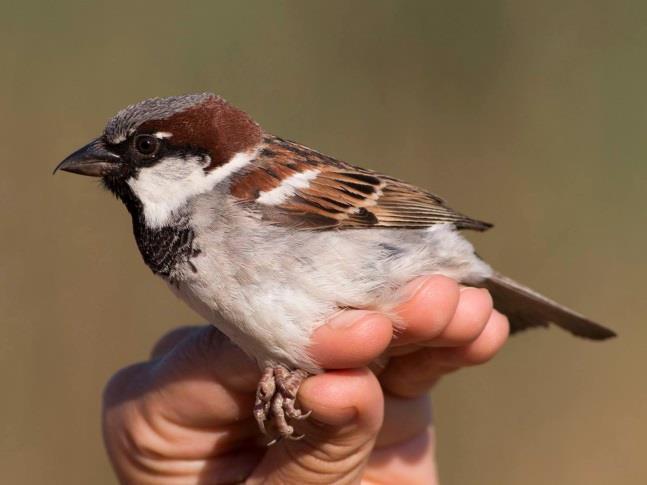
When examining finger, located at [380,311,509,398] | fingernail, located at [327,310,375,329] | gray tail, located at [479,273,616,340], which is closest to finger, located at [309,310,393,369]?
fingernail, located at [327,310,375,329]

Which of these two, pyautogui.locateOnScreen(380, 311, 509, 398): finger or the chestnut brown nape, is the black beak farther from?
pyautogui.locateOnScreen(380, 311, 509, 398): finger

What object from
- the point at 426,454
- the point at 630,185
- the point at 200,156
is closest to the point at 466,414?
the point at 426,454

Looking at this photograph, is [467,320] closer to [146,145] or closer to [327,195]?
[327,195]

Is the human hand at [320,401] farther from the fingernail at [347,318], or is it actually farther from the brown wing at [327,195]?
the brown wing at [327,195]

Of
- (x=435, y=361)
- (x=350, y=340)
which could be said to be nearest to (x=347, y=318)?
(x=350, y=340)

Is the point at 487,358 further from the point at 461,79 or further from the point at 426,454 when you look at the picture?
the point at 461,79
